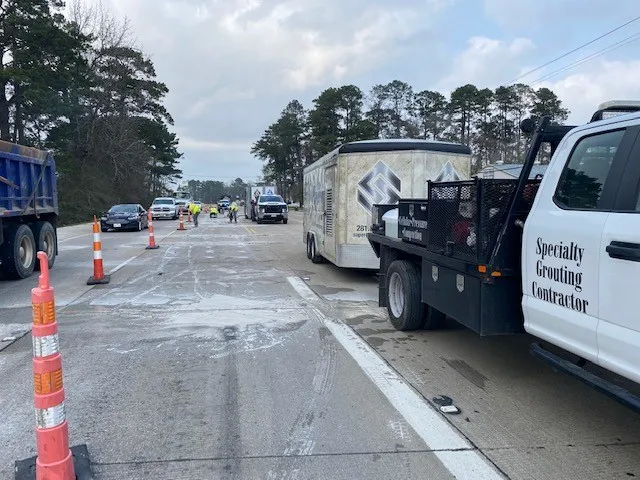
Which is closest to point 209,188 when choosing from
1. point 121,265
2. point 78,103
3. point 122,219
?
point 78,103

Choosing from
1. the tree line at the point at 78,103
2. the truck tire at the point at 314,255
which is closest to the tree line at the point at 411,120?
the tree line at the point at 78,103

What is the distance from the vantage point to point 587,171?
3754 mm

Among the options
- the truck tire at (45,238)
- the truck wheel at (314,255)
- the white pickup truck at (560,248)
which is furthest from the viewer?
the truck wheel at (314,255)

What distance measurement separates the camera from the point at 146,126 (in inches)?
2319

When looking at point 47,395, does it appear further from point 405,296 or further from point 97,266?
point 97,266

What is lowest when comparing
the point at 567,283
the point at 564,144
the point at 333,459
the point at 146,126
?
the point at 333,459

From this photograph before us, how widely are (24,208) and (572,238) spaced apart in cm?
1076

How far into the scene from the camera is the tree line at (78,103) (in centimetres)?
3753

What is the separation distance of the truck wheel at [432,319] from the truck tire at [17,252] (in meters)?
8.25

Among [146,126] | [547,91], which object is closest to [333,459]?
[146,126]

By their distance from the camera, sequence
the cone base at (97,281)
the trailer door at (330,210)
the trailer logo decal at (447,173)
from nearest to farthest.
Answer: the trailer logo decal at (447,173) < the cone base at (97,281) < the trailer door at (330,210)

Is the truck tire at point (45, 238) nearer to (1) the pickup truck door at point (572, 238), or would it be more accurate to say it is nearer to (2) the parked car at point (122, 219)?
(1) the pickup truck door at point (572, 238)

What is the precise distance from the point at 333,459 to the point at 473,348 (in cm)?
306

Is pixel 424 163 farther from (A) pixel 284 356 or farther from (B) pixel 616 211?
(B) pixel 616 211
